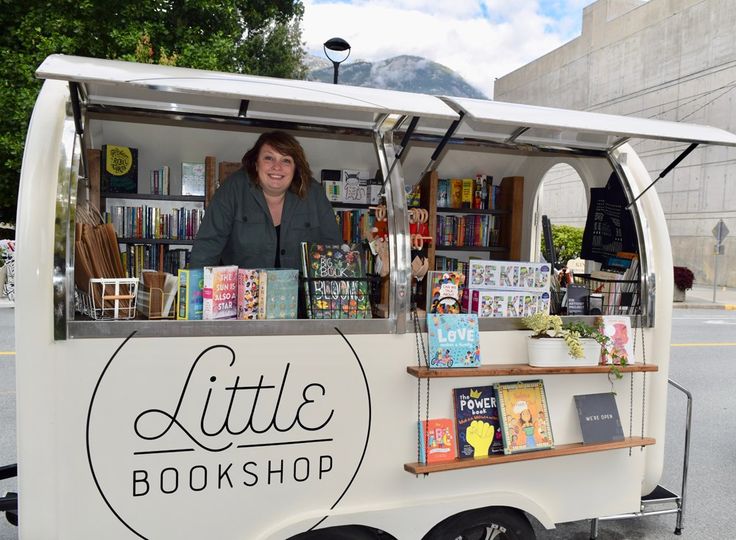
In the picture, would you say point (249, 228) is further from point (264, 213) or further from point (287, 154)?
point (287, 154)

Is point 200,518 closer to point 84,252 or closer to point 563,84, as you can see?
point 84,252

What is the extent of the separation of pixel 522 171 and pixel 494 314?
3.14 m

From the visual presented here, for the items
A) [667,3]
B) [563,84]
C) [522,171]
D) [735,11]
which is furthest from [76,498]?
[563,84]

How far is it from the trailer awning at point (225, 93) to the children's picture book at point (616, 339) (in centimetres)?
137

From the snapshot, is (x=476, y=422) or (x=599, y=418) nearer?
(x=476, y=422)

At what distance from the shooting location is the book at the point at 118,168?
15.7 feet

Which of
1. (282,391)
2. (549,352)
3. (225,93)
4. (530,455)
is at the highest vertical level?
(225,93)

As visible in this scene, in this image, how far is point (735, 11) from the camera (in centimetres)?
2000

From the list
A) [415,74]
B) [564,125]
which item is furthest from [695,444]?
[415,74]

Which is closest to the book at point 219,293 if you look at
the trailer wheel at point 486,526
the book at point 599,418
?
the trailer wheel at point 486,526

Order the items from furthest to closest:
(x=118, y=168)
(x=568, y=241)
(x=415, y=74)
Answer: (x=415, y=74) → (x=568, y=241) → (x=118, y=168)

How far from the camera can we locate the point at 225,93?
222 centimetres

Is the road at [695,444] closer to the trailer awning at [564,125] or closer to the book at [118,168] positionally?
the book at [118,168]

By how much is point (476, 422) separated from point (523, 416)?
25 cm
